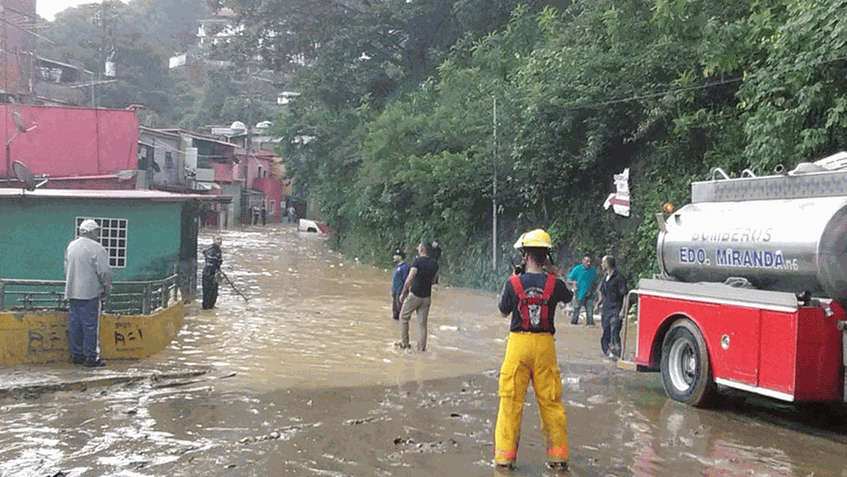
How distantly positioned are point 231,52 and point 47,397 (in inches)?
1403

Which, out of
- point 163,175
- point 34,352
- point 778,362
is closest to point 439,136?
point 34,352

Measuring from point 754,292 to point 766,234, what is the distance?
68 centimetres

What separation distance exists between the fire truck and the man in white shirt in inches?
266

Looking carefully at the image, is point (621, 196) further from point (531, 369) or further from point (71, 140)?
point (71, 140)

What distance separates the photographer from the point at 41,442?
24.8 ft

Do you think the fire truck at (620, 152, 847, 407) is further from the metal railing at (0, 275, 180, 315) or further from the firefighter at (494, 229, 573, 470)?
the metal railing at (0, 275, 180, 315)

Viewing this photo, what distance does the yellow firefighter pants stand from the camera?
696 cm

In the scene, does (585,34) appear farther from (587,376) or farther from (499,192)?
(587,376)

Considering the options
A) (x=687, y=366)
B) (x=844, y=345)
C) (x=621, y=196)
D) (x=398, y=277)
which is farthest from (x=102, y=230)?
(x=844, y=345)

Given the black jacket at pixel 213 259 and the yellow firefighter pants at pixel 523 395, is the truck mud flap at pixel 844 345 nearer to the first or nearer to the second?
the yellow firefighter pants at pixel 523 395

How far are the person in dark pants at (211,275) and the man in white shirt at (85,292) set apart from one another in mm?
7907

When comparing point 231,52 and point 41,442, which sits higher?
point 231,52

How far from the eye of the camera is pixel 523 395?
7.06m

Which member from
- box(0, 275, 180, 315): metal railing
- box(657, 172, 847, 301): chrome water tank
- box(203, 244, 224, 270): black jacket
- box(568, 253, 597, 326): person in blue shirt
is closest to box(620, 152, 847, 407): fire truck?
box(657, 172, 847, 301): chrome water tank
